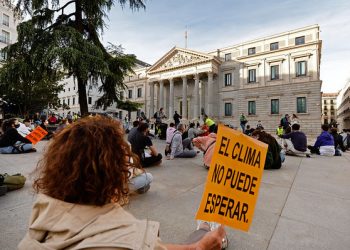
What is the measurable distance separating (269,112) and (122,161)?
104 ft

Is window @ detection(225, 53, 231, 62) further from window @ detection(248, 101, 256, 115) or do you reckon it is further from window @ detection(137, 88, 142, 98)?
window @ detection(137, 88, 142, 98)

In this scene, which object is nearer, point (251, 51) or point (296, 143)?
point (296, 143)

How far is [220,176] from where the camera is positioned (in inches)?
61.5

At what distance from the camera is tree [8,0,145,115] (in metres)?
10.2

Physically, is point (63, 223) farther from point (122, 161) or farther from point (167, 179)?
point (167, 179)

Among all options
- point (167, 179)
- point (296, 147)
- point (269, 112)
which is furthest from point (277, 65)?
point (167, 179)

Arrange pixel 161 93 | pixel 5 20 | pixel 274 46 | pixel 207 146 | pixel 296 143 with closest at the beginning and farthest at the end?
1. pixel 207 146
2. pixel 296 143
3. pixel 274 46
4. pixel 5 20
5. pixel 161 93

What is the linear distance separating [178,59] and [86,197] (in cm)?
3678

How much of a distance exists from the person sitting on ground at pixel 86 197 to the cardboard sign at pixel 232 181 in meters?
0.53

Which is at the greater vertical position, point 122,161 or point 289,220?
point 122,161

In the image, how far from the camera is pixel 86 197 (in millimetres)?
930

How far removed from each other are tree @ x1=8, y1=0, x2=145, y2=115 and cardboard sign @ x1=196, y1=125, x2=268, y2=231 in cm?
894

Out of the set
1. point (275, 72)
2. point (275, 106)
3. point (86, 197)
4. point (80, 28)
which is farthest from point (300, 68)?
point (86, 197)

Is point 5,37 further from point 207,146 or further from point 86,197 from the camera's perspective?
point 86,197
